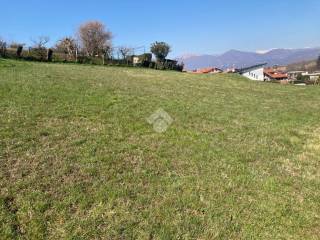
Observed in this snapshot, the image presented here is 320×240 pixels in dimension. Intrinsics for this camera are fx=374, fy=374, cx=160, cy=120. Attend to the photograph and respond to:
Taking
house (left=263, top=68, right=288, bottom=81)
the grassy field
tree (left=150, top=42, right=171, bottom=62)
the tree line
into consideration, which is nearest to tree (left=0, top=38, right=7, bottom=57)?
the tree line

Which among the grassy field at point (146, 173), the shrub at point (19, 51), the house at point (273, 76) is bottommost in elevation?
the house at point (273, 76)

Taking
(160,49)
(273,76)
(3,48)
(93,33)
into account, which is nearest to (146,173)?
(3,48)

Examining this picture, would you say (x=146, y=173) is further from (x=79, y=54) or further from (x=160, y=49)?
(x=160, y=49)

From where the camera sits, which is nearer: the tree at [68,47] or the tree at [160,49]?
the tree at [68,47]

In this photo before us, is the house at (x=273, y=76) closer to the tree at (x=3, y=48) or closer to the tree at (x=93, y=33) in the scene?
the tree at (x=93, y=33)

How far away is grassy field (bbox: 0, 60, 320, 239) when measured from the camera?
13.7ft

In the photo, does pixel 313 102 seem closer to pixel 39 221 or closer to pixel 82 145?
pixel 82 145

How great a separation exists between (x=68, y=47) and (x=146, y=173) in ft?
107

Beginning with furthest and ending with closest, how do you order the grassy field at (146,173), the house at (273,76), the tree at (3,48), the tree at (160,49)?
1. the house at (273,76)
2. the tree at (160,49)
3. the tree at (3,48)
4. the grassy field at (146,173)

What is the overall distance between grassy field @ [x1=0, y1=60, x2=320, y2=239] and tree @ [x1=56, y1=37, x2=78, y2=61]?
84.4 ft

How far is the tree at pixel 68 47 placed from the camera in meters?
34.2

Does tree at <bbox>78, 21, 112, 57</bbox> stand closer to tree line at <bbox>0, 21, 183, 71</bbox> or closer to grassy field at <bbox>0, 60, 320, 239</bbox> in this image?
tree line at <bbox>0, 21, 183, 71</bbox>

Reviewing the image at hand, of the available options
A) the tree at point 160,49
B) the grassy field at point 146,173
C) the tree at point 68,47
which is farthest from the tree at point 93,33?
the grassy field at point 146,173

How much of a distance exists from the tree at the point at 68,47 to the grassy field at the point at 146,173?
2572 cm
